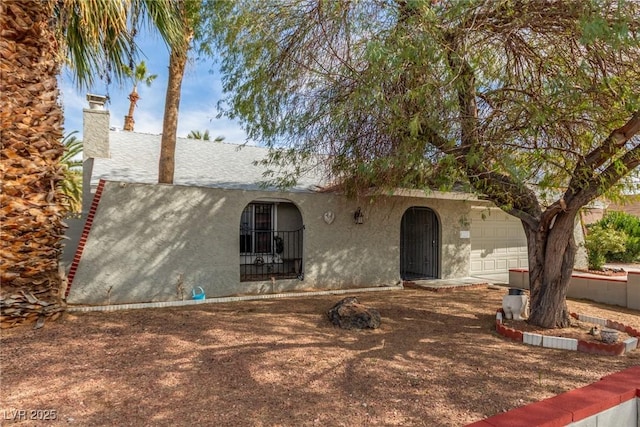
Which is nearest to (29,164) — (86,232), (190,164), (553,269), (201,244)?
(86,232)

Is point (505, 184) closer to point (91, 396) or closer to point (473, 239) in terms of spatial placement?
point (91, 396)

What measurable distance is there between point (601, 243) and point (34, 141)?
1806cm

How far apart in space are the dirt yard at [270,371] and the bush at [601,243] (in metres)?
10.8

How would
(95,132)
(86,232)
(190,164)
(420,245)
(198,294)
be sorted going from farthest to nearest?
(420,245), (190,164), (95,132), (198,294), (86,232)

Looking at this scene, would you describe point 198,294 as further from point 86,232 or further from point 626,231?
point 626,231

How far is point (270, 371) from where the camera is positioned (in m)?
4.68

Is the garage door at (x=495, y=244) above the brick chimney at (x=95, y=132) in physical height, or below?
below

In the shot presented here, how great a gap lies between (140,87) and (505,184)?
2140 centimetres

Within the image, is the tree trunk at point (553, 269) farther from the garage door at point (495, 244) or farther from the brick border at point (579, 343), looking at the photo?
the garage door at point (495, 244)

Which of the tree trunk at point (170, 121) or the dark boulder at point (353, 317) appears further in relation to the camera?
the tree trunk at point (170, 121)

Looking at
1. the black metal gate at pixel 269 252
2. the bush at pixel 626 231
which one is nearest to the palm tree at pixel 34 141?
the black metal gate at pixel 269 252

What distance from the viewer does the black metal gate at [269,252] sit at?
12.1 m

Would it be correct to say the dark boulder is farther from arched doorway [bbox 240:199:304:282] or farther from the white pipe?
arched doorway [bbox 240:199:304:282]

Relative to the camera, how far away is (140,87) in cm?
2222
